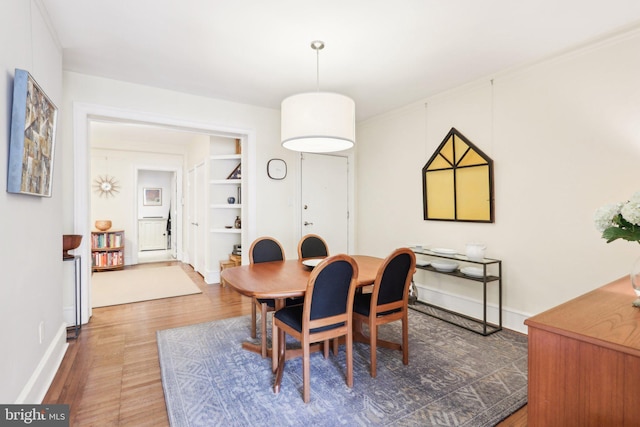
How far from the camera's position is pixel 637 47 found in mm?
2301

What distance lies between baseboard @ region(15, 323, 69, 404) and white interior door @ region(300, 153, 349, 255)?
9.57ft

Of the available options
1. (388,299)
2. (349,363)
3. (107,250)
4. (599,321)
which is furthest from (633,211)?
(107,250)

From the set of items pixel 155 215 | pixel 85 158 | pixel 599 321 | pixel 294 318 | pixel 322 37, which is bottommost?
pixel 294 318

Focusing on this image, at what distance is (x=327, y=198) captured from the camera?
486cm

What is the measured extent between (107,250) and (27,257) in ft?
15.7

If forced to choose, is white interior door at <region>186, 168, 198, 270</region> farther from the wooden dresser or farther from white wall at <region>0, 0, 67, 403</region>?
the wooden dresser

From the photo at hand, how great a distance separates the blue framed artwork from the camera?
5.11 feet

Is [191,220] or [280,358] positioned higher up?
[191,220]

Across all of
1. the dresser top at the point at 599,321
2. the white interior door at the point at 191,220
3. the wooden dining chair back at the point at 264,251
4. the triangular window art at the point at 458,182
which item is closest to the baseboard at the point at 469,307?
the triangular window art at the point at 458,182

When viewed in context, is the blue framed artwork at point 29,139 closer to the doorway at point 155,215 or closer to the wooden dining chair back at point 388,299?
the wooden dining chair back at point 388,299

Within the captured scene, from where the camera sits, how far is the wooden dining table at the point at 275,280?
1943 millimetres

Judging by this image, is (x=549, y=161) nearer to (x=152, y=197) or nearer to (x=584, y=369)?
(x=584, y=369)

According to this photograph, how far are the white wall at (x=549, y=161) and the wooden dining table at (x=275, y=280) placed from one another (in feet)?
4.60

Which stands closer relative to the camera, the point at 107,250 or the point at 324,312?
the point at 324,312
